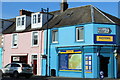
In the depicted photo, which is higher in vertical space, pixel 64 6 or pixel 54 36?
pixel 64 6

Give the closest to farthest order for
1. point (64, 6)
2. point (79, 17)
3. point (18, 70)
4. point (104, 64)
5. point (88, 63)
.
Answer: point (18, 70)
point (88, 63)
point (104, 64)
point (79, 17)
point (64, 6)

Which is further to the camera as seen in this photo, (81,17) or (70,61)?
(81,17)

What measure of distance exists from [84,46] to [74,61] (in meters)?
2.41

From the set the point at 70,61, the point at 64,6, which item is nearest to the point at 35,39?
the point at 70,61

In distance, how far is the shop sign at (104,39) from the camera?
2672cm

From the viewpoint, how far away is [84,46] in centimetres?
2706

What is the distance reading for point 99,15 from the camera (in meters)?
28.7

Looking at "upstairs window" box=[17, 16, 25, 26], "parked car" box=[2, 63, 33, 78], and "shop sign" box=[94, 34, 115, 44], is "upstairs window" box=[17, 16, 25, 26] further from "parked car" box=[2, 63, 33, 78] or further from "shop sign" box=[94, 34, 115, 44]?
"shop sign" box=[94, 34, 115, 44]

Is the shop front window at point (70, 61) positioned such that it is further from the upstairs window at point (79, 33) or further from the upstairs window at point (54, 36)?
the upstairs window at point (54, 36)

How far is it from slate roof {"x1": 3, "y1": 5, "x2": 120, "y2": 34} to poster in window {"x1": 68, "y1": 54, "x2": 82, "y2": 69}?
3.81 meters

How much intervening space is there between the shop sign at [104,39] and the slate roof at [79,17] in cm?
163

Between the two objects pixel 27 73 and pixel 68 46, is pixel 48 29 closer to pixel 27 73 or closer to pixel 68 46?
pixel 68 46

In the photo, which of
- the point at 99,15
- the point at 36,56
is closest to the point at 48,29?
the point at 36,56

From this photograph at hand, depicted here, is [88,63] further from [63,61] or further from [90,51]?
[63,61]
